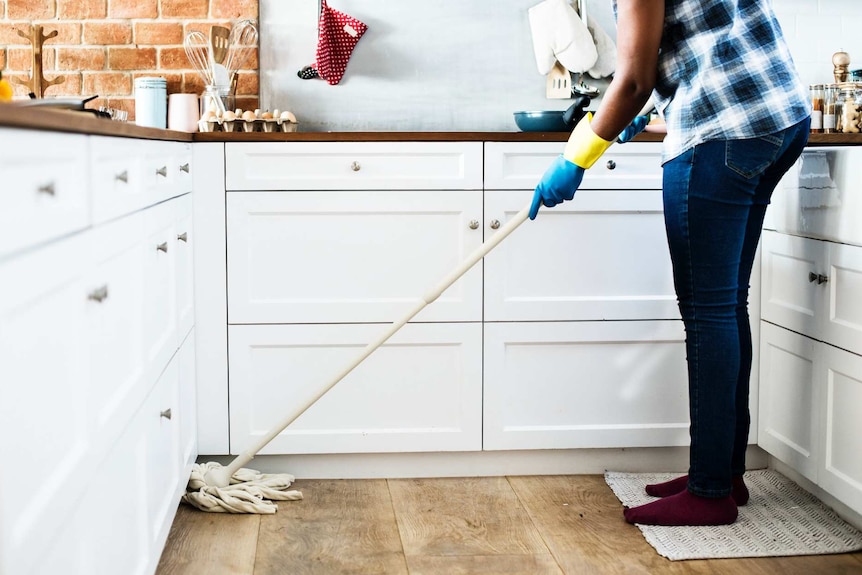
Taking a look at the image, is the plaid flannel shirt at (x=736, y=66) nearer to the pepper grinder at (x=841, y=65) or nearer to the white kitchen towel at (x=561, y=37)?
the white kitchen towel at (x=561, y=37)

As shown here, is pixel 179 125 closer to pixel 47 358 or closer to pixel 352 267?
pixel 352 267

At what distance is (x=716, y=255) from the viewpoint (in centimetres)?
205

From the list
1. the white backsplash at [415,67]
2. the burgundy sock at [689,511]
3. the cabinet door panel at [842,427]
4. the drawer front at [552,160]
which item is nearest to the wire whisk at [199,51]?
the white backsplash at [415,67]

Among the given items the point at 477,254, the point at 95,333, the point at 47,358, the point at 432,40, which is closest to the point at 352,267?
the point at 477,254

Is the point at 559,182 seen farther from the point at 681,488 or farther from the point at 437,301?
the point at 681,488

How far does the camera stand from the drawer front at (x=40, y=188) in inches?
37.3

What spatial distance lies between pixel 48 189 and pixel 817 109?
2.52 meters

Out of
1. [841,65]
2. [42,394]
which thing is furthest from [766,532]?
[42,394]

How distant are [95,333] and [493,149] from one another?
1.40 meters

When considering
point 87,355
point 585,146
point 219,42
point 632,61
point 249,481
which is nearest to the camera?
point 87,355

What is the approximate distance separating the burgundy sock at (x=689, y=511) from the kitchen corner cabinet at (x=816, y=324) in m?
0.25

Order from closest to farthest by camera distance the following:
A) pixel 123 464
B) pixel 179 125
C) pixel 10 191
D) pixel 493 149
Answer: pixel 10 191 < pixel 123 464 < pixel 493 149 < pixel 179 125

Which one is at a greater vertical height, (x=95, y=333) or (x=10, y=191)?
(x=10, y=191)

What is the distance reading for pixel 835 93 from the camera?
2939 millimetres
